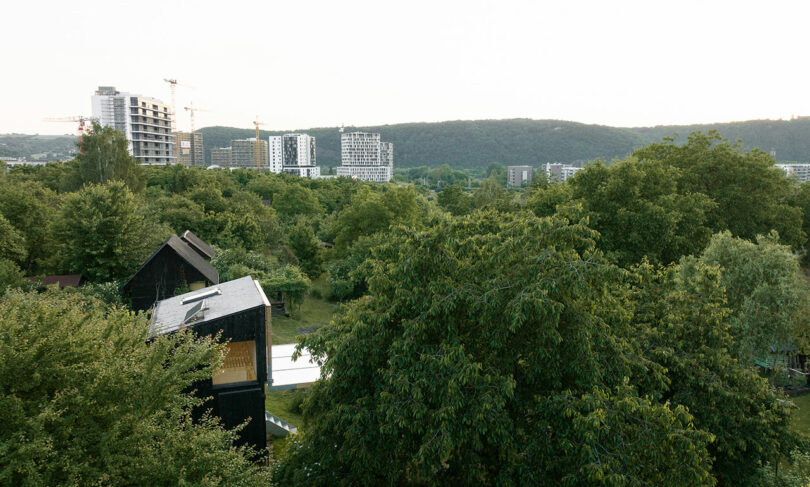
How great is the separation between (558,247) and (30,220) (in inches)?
1453

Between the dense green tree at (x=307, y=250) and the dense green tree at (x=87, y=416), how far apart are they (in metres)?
32.2

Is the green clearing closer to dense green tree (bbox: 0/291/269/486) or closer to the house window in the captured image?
the house window

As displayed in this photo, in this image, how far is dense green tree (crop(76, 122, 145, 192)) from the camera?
4628 centimetres

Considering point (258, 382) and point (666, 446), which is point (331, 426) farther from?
point (666, 446)

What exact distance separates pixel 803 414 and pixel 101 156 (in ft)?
177

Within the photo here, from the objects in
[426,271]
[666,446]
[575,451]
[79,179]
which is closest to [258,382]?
[426,271]

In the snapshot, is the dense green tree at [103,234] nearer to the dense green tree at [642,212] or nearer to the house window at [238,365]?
the house window at [238,365]

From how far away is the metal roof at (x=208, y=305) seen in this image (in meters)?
13.9

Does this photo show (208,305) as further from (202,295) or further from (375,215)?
(375,215)

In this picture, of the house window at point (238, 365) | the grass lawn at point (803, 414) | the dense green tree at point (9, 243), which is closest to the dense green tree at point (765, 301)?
the grass lawn at point (803, 414)

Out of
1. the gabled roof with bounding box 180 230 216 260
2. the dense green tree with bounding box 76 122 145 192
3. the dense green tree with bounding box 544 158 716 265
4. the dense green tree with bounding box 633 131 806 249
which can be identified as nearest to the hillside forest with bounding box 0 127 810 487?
the dense green tree with bounding box 544 158 716 265

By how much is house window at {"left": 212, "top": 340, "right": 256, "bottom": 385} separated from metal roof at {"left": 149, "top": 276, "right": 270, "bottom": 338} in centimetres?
112

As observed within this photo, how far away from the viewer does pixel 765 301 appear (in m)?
18.9

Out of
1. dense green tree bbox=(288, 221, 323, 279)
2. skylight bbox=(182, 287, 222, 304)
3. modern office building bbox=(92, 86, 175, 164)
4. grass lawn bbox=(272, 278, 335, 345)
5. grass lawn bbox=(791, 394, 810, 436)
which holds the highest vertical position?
modern office building bbox=(92, 86, 175, 164)
